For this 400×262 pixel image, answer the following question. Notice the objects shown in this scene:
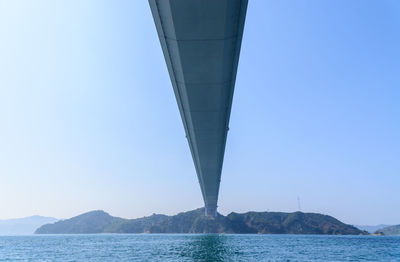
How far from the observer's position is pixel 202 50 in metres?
9.16

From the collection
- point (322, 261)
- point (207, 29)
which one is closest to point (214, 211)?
point (322, 261)

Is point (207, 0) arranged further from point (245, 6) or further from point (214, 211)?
point (214, 211)

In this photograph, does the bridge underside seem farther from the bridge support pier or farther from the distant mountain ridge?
the distant mountain ridge

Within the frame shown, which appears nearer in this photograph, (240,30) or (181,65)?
(240,30)

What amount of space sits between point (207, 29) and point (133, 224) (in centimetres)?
20458

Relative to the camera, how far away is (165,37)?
8789 mm

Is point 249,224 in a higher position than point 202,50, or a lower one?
higher

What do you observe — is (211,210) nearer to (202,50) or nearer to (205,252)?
(205,252)

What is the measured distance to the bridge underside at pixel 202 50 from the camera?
7539mm

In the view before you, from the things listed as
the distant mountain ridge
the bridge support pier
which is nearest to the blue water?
the bridge support pier

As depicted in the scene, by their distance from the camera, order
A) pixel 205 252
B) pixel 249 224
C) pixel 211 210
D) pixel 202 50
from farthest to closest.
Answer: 1. pixel 249 224
2. pixel 211 210
3. pixel 205 252
4. pixel 202 50

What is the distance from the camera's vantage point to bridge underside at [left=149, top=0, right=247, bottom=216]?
297 inches

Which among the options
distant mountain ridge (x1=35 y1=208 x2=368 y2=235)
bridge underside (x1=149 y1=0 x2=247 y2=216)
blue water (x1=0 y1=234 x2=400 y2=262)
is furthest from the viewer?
distant mountain ridge (x1=35 y1=208 x2=368 y2=235)

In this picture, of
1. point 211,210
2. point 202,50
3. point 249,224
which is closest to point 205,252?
point 202,50
